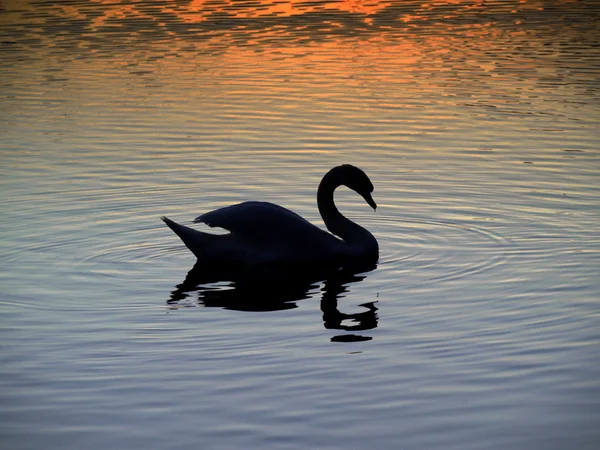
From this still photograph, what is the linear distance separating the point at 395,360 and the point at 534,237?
4505 mm

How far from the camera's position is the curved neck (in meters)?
12.7

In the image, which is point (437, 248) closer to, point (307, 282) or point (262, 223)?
point (307, 282)

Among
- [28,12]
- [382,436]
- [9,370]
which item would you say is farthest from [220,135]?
[28,12]

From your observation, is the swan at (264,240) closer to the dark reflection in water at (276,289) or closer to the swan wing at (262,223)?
the swan wing at (262,223)

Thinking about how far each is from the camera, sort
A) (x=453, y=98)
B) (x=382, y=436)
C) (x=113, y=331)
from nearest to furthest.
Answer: (x=382, y=436), (x=113, y=331), (x=453, y=98)

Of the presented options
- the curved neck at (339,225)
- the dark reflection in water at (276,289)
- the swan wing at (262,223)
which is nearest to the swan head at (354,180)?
the curved neck at (339,225)

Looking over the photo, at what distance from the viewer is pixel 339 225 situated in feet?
43.6

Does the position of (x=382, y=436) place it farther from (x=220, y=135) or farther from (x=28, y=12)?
(x=28, y=12)

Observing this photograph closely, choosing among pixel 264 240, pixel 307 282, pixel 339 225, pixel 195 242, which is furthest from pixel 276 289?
pixel 339 225

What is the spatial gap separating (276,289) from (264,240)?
112 cm

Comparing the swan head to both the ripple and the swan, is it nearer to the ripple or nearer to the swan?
the ripple

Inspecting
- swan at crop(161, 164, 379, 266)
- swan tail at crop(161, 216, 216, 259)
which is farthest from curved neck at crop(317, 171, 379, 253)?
swan tail at crop(161, 216, 216, 259)

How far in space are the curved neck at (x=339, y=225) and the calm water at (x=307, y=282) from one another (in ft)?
0.93

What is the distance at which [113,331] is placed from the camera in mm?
9805
